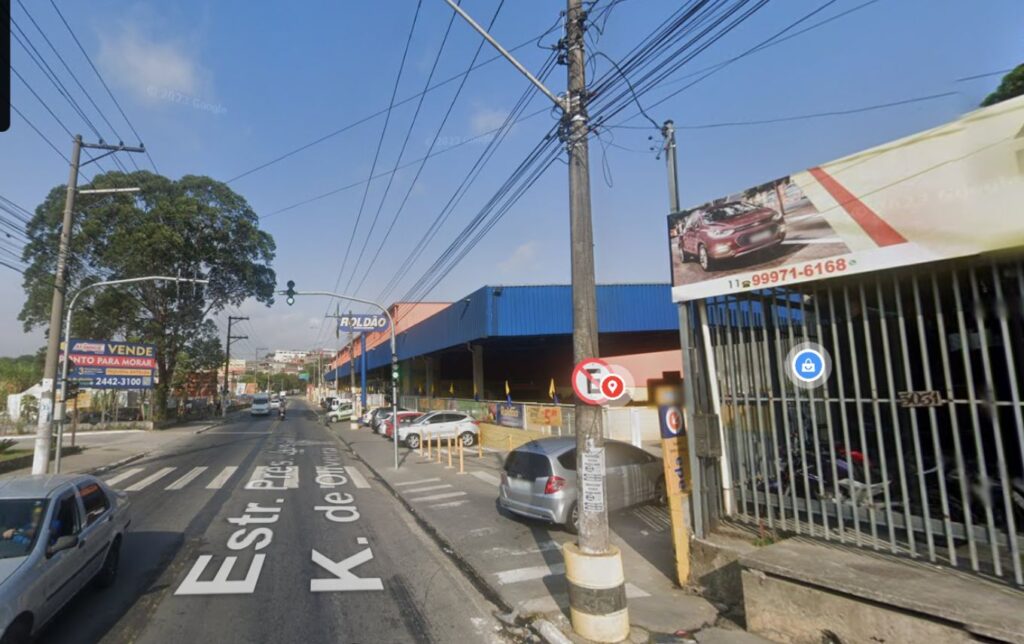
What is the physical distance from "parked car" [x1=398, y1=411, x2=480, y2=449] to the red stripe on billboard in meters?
20.6

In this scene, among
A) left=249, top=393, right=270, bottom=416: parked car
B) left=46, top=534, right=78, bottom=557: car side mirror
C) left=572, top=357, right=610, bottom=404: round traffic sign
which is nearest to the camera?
left=46, top=534, right=78, bottom=557: car side mirror

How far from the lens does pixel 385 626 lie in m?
5.60

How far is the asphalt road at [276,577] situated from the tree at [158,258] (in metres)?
25.4

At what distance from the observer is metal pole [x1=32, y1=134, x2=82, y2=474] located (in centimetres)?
1452

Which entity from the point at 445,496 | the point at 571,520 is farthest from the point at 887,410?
the point at 445,496

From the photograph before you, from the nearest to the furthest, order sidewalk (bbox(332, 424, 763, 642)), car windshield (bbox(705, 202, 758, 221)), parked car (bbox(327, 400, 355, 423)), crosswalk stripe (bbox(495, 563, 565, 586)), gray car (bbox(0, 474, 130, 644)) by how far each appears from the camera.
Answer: gray car (bbox(0, 474, 130, 644)) < sidewalk (bbox(332, 424, 763, 642)) < car windshield (bbox(705, 202, 758, 221)) < crosswalk stripe (bbox(495, 563, 565, 586)) < parked car (bbox(327, 400, 355, 423))

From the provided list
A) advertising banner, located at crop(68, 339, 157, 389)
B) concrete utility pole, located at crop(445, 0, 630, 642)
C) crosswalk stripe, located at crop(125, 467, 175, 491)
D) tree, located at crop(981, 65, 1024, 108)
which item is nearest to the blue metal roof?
crosswalk stripe, located at crop(125, 467, 175, 491)

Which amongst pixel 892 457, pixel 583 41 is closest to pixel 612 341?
pixel 892 457

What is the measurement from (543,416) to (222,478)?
10333 mm

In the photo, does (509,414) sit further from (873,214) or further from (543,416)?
(873,214)

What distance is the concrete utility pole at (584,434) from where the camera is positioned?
5.01 m

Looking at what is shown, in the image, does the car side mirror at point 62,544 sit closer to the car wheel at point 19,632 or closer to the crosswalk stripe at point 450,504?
the car wheel at point 19,632

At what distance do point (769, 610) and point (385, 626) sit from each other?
373 cm

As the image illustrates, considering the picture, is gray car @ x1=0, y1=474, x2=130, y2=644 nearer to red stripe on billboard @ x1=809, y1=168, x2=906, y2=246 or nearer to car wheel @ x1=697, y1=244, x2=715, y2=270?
car wheel @ x1=697, y1=244, x2=715, y2=270
